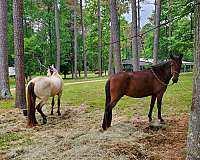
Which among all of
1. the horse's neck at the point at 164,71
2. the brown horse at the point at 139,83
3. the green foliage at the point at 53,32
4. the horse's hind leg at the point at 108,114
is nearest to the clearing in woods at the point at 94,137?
the horse's hind leg at the point at 108,114

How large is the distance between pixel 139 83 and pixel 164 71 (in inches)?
35.3

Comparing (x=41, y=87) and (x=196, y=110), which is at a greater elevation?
(x=41, y=87)

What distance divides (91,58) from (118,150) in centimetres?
5160

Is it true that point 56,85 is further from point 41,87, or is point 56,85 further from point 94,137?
point 94,137

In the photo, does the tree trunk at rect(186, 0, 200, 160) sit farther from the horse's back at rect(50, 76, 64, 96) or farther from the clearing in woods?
the horse's back at rect(50, 76, 64, 96)

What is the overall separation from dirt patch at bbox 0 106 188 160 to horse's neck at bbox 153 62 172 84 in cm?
115

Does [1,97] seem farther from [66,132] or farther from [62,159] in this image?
[62,159]

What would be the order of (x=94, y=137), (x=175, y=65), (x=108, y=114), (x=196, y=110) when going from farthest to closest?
(x=175, y=65) → (x=108, y=114) → (x=94, y=137) → (x=196, y=110)

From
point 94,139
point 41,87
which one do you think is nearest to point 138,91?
point 94,139

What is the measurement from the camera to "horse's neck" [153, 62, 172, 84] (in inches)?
361

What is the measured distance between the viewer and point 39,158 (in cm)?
614

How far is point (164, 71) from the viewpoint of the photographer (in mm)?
9242

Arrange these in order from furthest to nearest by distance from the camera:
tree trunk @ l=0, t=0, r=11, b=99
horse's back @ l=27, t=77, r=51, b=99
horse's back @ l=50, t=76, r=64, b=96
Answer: tree trunk @ l=0, t=0, r=11, b=99
horse's back @ l=50, t=76, r=64, b=96
horse's back @ l=27, t=77, r=51, b=99

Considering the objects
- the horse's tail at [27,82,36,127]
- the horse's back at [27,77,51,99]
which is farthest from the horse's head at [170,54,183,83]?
the horse's tail at [27,82,36,127]
